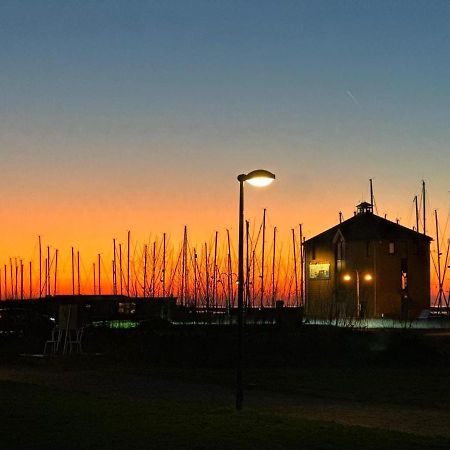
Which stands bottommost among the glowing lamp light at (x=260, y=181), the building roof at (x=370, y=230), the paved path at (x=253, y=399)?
the paved path at (x=253, y=399)

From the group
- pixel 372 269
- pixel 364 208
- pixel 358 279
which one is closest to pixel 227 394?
pixel 358 279

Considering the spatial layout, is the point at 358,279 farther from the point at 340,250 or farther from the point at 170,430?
the point at 170,430

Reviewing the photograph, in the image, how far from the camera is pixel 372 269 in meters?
86.2

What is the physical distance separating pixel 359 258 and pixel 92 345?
161 ft

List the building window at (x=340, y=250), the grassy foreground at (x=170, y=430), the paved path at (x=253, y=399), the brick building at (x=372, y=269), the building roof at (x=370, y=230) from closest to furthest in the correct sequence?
1. the grassy foreground at (x=170, y=430)
2. the paved path at (x=253, y=399)
3. the brick building at (x=372, y=269)
4. the building roof at (x=370, y=230)
5. the building window at (x=340, y=250)

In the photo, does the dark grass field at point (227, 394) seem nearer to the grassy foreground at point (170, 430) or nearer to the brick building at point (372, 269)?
the grassy foreground at point (170, 430)

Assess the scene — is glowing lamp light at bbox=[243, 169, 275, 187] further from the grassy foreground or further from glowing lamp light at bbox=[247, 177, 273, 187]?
the grassy foreground

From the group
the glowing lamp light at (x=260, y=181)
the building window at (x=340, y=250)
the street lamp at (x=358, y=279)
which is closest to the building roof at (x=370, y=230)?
the building window at (x=340, y=250)

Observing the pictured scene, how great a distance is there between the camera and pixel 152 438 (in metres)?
14.5

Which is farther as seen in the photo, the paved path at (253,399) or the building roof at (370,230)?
the building roof at (370,230)

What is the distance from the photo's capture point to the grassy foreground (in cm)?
1405

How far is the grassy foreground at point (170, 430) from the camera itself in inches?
553

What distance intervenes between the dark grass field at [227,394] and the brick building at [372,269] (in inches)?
1560

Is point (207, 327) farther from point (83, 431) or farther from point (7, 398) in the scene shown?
point (83, 431)
